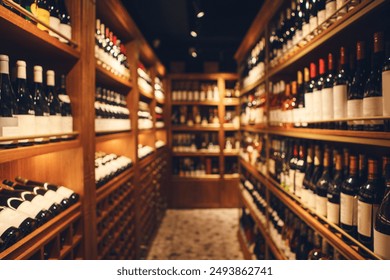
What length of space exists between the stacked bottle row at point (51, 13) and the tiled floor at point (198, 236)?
253 centimetres

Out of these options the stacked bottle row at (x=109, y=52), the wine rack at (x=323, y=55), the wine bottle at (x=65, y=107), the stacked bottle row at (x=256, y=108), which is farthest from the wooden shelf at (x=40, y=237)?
the stacked bottle row at (x=256, y=108)

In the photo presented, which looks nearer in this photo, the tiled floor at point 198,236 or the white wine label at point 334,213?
the white wine label at point 334,213

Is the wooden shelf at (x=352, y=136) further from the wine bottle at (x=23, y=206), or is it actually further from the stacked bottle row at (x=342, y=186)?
the wine bottle at (x=23, y=206)

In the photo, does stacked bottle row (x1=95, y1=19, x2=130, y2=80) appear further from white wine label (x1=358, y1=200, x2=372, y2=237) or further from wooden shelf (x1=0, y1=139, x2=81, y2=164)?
white wine label (x1=358, y1=200, x2=372, y2=237)

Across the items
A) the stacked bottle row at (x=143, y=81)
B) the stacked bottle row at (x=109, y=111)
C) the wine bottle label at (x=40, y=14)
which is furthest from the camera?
the stacked bottle row at (x=143, y=81)

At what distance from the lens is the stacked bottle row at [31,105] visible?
1091mm

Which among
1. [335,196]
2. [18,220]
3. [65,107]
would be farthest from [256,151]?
[18,220]

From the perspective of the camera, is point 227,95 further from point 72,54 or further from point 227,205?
point 72,54

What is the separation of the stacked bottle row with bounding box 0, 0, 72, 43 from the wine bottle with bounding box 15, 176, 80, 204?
67 centimetres

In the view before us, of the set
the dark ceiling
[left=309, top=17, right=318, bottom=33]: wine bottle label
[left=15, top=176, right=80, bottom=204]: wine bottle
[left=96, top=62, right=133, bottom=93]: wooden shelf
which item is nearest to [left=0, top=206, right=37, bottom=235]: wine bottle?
[left=15, top=176, right=80, bottom=204]: wine bottle

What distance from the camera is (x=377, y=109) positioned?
977 mm

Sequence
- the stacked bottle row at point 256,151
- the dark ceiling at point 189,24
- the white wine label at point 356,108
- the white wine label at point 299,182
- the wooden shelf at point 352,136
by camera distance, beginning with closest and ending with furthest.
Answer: the wooden shelf at point 352,136
the white wine label at point 356,108
the white wine label at point 299,182
the stacked bottle row at point 256,151
the dark ceiling at point 189,24
